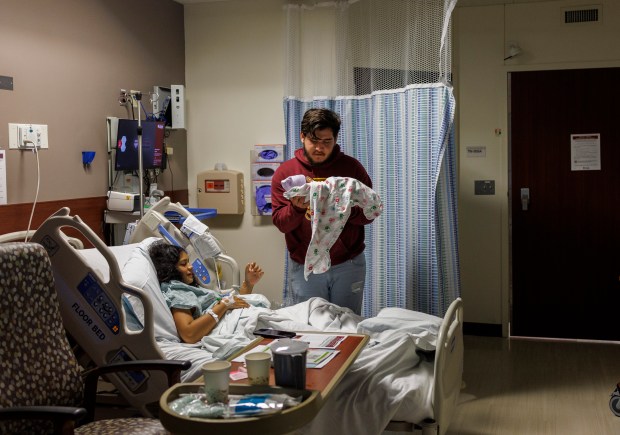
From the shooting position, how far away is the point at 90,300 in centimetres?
248

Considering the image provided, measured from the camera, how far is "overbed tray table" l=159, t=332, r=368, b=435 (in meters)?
→ 1.57

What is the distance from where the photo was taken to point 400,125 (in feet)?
13.3

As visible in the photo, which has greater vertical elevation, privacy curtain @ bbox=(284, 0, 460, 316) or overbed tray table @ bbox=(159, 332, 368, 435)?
privacy curtain @ bbox=(284, 0, 460, 316)

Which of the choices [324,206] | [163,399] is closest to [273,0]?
[324,206]

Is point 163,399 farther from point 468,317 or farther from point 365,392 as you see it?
point 468,317

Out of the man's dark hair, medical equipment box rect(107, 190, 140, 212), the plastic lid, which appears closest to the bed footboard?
the plastic lid

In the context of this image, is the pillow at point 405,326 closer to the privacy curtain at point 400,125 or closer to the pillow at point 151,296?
the pillow at point 151,296

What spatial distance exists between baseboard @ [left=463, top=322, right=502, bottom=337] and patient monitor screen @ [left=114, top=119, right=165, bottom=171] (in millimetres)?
2529

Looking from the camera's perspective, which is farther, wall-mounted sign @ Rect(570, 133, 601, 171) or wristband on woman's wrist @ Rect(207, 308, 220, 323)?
wall-mounted sign @ Rect(570, 133, 601, 171)

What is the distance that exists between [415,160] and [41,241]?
88.2 inches

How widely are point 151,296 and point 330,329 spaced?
758mm

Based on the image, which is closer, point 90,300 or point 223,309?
point 90,300

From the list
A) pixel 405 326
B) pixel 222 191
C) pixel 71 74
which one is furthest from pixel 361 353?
pixel 222 191

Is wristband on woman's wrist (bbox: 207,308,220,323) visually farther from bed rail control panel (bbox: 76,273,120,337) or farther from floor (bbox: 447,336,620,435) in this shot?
floor (bbox: 447,336,620,435)
